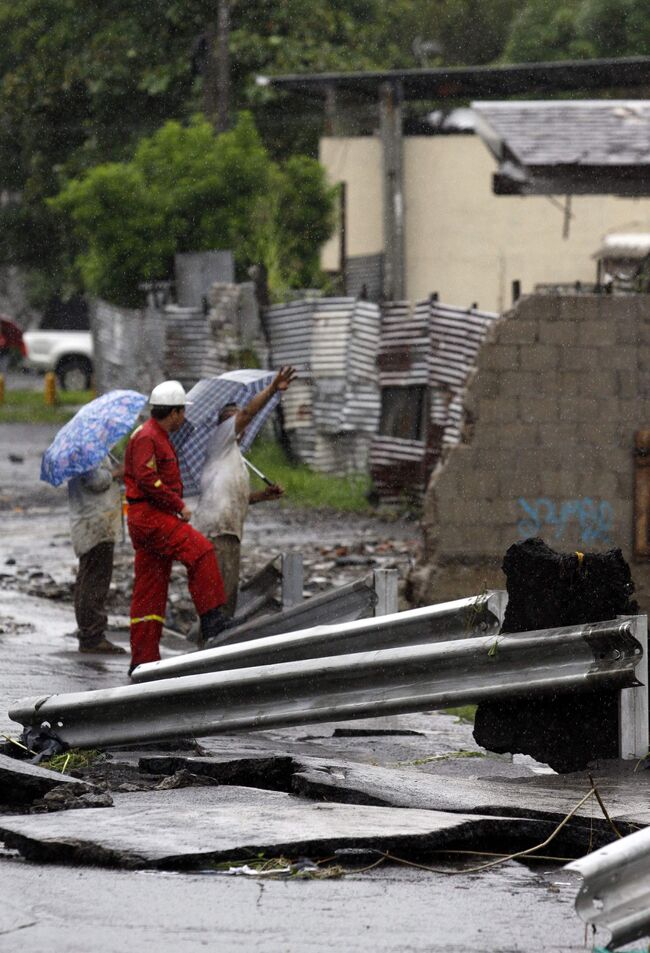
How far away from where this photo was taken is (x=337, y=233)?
3278 centimetres

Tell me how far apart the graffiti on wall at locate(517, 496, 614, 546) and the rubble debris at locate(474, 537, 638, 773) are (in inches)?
206

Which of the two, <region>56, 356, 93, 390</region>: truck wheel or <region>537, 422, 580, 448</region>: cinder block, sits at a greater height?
<region>537, 422, 580, 448</region>: cinder block

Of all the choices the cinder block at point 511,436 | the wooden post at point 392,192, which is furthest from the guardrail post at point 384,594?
the wooden post at point 392,192

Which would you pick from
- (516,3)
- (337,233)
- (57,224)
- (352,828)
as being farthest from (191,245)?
(516,3)

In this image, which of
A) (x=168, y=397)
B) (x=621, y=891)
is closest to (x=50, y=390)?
(x=168, y=397)

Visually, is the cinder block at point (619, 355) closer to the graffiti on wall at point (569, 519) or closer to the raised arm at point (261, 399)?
the graffiti on wall at point (569, 519)

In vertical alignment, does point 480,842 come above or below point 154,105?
below

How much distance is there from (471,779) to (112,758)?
1.47 meters

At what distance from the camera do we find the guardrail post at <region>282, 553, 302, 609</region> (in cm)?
1051

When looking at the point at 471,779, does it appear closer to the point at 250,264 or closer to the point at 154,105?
the point at 250,264

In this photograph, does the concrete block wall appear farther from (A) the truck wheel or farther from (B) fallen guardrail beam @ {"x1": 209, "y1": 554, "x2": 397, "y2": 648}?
(A) the truck wheel

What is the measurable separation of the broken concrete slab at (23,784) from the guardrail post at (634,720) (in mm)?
2018

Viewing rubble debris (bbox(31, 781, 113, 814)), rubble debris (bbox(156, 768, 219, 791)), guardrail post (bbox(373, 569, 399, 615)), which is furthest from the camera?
guardrail post (bbox(373, 569, 399, 615))

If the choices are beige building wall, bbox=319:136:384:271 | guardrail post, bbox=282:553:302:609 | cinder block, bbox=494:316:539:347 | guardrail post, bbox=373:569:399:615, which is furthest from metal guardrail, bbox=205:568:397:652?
beige building wall, bbox=319:136:384:271
